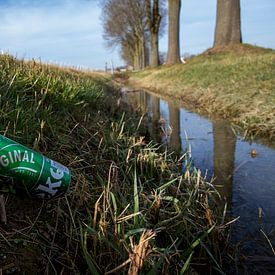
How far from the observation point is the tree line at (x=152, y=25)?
12.2m

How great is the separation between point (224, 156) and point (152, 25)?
2152 centimetres

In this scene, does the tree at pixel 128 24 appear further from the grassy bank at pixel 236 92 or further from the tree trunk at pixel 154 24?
the grassy bank at pixel 236 92

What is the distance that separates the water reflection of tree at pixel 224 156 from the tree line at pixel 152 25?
8.25 m

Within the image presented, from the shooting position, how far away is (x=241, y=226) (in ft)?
6.67

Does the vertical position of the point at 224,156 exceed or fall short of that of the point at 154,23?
it falls short

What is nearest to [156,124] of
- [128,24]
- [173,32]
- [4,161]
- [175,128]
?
[175,128]

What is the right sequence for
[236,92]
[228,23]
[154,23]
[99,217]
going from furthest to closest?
[154,23] → [228,23] → [236,92] → [99,217]

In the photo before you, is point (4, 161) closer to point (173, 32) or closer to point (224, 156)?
point (224, 156)

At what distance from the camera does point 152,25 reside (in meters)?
23.4

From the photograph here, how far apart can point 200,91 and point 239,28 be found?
594 centimetres

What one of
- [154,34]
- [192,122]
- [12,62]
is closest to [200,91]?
[192,122]

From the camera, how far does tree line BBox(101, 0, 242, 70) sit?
12171 millimetres

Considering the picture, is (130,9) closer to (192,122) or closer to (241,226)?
(192,122)

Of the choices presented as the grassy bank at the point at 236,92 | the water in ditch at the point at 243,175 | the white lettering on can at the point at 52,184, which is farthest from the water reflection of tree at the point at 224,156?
the white lettering on can at the point at 52,184
